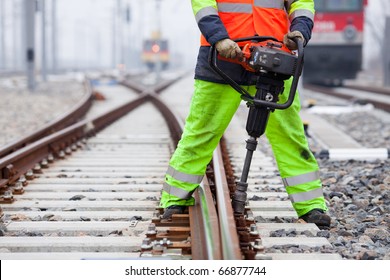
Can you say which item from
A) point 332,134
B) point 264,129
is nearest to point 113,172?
point 264,129

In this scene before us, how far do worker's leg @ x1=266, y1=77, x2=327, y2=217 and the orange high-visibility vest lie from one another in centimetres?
53

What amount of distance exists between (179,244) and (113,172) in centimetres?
285

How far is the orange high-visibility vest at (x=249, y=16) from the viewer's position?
3.81m

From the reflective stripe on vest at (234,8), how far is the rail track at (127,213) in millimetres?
1067

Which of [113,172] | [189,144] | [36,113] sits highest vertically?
[189,144]

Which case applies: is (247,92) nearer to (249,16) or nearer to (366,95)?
(249,16)

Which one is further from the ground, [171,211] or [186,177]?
[186,177]

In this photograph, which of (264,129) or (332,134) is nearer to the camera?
(264,129)

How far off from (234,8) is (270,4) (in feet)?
0.68

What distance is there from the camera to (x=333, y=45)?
61.4ft

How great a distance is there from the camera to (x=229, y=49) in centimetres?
362

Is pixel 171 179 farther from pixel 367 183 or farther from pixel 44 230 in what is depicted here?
pixel 367 183

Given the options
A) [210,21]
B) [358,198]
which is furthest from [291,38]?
[358,198]
